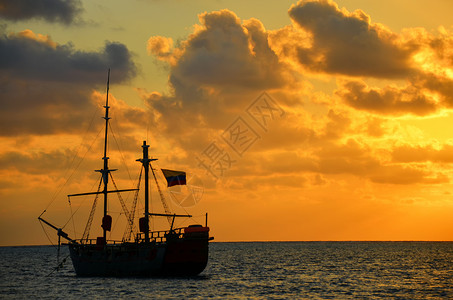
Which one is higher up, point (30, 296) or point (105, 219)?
point (105, 219)

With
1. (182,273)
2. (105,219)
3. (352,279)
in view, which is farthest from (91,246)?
(352,279)

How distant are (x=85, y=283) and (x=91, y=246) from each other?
8.96 meters

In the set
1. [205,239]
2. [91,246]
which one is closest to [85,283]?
[91,246]

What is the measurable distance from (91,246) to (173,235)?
620 inches

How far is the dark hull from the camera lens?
74875mm

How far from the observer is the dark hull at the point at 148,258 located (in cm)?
7488

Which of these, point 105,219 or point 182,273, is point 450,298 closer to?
point 182,273

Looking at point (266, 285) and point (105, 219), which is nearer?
point (266, 285)

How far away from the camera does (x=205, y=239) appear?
75750mm

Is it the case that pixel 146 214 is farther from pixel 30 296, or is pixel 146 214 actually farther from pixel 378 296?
pixel 378 296

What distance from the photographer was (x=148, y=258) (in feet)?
252

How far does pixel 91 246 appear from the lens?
8381cm

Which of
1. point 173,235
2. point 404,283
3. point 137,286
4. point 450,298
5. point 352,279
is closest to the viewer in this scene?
point 450,298

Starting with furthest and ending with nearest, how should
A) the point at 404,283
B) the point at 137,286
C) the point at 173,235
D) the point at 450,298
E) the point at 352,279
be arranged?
the point at 352,279, the point at 404,283, the point at 173,235, the point at 137,286, the point at 450,298
